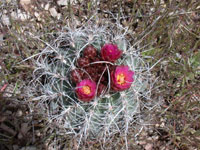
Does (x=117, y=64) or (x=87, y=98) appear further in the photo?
Result: (x=117, y=64)

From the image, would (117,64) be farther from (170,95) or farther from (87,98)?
(170,95)

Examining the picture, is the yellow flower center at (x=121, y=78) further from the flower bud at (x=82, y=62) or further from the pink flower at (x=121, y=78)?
the flower bud at (x=82, y=62)

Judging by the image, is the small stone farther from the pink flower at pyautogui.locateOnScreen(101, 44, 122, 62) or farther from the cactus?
the pink flower at pyautogui.locateOnScreen(101, 44, 122, 62)

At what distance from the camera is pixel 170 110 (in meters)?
2.49

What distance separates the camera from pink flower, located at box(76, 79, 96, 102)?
5.57 ft

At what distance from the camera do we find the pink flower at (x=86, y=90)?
170cm

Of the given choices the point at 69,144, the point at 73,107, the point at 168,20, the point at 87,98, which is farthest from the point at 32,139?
the point at 168,20

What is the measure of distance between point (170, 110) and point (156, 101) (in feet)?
0.63

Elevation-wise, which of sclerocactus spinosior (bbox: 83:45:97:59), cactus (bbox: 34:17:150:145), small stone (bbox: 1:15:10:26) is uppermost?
small stone (bbox: 1:15:10:26)

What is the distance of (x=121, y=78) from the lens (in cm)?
180

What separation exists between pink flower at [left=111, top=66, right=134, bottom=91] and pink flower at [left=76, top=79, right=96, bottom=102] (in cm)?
15

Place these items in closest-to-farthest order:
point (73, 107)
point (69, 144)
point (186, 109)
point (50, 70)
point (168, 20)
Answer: point (73, 107) < point (50, 70) < point (69, 144) < point (186, 109) < point (168, 20)

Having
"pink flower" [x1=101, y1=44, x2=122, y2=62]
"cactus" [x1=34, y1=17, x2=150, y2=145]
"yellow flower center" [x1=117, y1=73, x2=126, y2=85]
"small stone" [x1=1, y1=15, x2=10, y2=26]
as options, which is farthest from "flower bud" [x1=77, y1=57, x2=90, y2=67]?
"small stone" [x1=1, y1=15, x2=10, y2=26]

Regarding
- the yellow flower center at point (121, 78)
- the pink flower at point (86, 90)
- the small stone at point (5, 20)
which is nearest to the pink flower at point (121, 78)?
the yellow flower center at point (121, 78)
